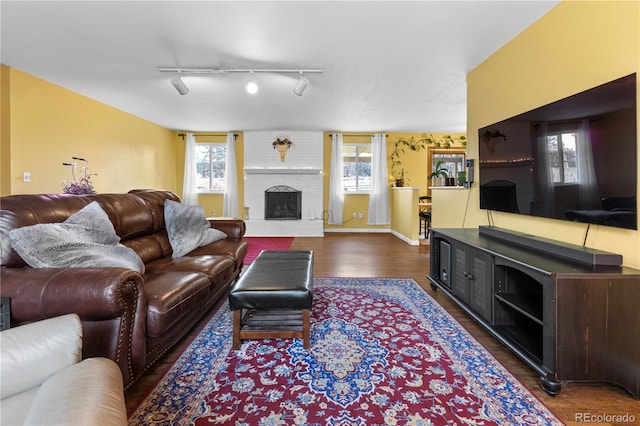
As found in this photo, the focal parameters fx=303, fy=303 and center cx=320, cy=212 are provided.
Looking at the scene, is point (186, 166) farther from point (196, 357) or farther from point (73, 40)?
point (196, 357)

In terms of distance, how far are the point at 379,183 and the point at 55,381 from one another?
6643 mm

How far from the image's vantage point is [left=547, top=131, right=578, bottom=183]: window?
1884 millimetres

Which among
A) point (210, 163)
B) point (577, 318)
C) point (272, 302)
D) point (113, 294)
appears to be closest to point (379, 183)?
point (210, 163)

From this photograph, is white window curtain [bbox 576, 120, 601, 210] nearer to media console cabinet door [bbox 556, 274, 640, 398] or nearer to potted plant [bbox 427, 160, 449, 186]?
media console cabinet door [bbox 556, 274, 640, 398]

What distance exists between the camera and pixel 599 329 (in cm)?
149

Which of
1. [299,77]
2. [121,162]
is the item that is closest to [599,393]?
[299,77]

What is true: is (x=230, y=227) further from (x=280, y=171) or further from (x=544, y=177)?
(x=280, y=171)

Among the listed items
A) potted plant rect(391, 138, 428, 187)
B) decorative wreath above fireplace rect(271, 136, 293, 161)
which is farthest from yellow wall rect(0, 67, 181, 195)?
potted plant rect(391, 138, 428, 187)

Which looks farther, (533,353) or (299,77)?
(299,77)

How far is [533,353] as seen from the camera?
168 cm

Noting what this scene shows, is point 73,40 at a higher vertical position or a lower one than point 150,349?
higher

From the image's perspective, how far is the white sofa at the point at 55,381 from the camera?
0.69 m

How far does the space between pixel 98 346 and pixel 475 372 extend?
1.93m

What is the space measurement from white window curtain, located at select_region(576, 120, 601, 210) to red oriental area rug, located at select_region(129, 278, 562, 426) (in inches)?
43.4
